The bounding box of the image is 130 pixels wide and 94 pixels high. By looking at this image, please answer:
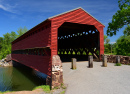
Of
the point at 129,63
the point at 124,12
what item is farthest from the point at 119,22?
the point at 129,63

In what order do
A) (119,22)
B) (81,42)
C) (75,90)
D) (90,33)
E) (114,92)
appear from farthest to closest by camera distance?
(119,22), (81,42), (90,33), (75,90), (114,92)

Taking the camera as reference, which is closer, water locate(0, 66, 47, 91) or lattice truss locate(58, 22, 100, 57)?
water locate(0, 66, 47, 91)

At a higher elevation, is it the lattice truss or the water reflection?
the lattice truss

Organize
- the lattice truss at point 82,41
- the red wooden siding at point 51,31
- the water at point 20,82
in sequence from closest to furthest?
the red wooden siding at point 51,31 → the water at point 20,82 → the lattice truss at point 82,41

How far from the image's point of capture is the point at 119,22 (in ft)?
69.3

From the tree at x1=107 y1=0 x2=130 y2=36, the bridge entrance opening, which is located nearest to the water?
the bridge entrance opening

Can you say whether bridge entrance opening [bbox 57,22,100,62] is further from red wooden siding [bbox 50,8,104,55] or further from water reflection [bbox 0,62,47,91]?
water reflection [bbox 0,62,47,91]

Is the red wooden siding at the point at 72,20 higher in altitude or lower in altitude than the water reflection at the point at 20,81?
higher

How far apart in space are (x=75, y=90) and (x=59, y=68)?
56.1 inches

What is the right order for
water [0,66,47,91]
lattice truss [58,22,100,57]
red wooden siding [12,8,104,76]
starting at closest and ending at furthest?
red wooden siding [12,8,104,76] < water [0,66,47,91] < lattice truss [58,22,100,57]

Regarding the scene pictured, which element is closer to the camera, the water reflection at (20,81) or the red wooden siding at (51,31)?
the red wooden siding at (51,31)

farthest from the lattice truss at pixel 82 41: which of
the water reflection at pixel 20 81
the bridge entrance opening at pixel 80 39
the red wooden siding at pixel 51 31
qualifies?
the water reflection at pixel 20 81

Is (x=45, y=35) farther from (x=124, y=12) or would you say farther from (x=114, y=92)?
(x=124, y=12)

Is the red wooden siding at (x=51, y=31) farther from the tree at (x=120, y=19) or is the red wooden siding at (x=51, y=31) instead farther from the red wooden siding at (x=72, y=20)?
the tree at (x=120, y=19)
